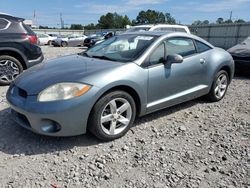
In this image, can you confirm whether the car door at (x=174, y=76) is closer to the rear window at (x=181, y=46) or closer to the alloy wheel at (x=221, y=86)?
the rear window at (x=181, y=46)

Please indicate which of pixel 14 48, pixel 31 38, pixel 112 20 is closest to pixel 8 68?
pixel 14 48

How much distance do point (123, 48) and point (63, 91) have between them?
1.45m

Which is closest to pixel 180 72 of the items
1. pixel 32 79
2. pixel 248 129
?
pixel 248 129

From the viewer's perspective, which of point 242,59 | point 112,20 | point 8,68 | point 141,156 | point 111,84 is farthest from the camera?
point 112,20

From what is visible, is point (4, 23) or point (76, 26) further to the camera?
point (76, 26)

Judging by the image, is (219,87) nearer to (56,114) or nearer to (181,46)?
(181,46)

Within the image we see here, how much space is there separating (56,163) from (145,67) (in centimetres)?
175

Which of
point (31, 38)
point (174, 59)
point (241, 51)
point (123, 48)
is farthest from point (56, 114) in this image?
point (241, 51)

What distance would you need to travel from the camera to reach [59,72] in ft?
12.2

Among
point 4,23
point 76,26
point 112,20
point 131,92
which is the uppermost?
point 112,20

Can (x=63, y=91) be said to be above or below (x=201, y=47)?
below

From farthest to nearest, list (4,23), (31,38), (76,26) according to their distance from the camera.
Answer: (76,26) → (31,38) → (4,23)

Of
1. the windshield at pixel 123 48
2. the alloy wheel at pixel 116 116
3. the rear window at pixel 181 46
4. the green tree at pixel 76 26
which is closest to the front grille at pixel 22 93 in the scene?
the alloy wheel at pixel 116 116

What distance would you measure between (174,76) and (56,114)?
193 cm
